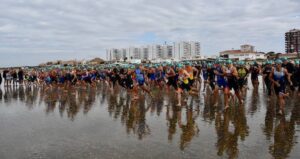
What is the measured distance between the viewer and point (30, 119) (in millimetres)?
10055

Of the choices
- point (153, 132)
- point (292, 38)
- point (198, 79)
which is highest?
point (292, 38)

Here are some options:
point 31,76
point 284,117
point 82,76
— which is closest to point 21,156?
point 284,117

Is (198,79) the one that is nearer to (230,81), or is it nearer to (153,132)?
(230,81)

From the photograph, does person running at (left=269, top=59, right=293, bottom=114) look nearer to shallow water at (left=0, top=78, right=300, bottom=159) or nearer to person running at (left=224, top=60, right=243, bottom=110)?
shallow water at (left=0, top=78, right=300, bottom=159)

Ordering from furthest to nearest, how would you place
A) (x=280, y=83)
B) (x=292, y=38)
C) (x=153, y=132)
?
1. (x=292, y=38)
2. (x=280, y=83)
3. (x=153, y=132)

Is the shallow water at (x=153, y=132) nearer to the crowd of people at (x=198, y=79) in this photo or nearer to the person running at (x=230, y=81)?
the person running at (x=230, y=81)

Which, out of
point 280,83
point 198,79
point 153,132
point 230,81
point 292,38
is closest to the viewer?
point 153,132

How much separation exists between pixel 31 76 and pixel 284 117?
25060 mm

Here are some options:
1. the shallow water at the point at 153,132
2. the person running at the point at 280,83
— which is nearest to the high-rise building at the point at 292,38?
the person running at the point at 280,83

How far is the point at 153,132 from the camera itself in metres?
7.73

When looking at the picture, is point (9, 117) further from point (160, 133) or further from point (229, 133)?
point (229, 133)

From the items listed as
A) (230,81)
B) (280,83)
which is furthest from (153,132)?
(280,83)

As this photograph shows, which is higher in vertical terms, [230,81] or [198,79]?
[230,81]

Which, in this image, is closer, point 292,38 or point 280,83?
point 280,83
